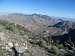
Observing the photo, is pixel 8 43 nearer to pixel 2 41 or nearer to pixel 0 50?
pixel 2 41

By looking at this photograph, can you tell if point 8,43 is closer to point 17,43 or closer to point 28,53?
point 17,43

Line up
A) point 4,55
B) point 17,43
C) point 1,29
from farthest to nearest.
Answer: point 1,29
point 17,43
point 4,55

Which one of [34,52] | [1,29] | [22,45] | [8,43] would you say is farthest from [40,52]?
[1,29]

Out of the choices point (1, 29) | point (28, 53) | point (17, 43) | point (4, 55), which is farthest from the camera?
point (1, 29)

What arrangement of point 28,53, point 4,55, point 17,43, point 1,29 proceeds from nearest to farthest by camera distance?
point 4,55
point 28,53
point 17,43
point 1,29

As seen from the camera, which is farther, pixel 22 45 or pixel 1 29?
pixel 1 29

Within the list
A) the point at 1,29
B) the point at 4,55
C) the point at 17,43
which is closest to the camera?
the point at 4,55

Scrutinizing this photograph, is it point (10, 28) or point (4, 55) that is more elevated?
point (10, 28)

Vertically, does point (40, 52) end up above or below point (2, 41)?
below

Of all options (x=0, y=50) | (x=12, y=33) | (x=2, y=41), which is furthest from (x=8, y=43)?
(x=12, y=33)
